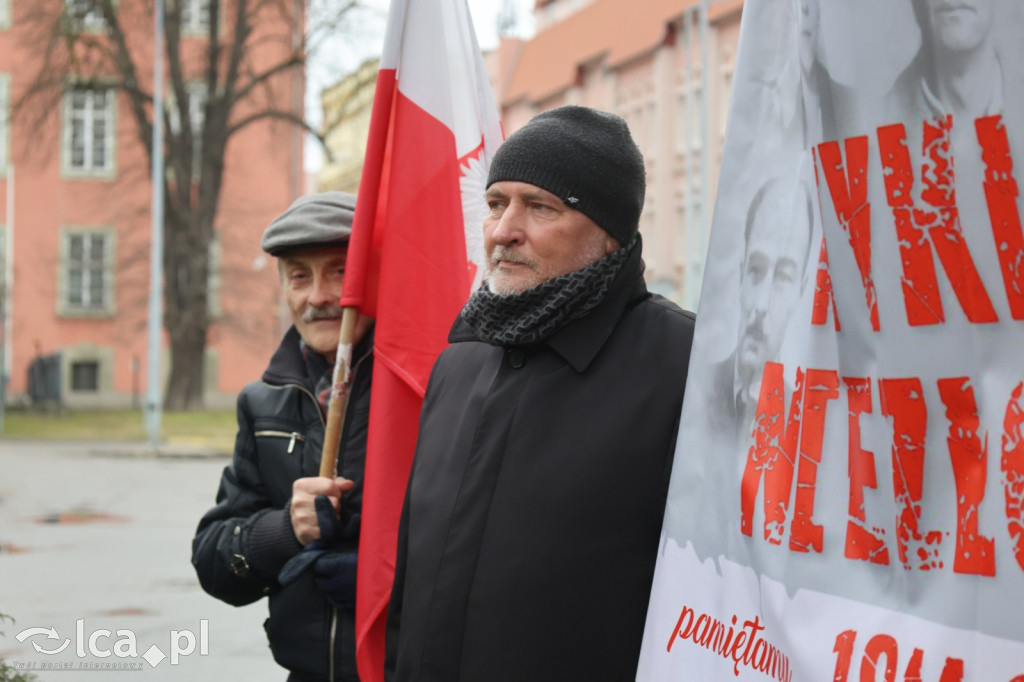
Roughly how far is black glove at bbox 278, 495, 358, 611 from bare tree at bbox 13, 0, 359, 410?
28888 mm

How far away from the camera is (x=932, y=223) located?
1.65 metres

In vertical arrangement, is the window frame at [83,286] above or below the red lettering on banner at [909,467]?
below

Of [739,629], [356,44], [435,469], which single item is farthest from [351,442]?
[356,44]

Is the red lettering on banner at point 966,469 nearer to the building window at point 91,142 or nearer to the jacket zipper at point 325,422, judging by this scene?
the jacket zipper at point 325,422

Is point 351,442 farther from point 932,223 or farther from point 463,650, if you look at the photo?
point 932,223

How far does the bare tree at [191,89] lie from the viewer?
31.1 meters

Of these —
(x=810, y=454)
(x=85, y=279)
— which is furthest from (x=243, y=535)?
(x=85, y=279)

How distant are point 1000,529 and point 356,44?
30332mm

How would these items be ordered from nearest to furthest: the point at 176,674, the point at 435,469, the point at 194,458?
the point at 435,469 → the point at 176,674 → the point at 194,458

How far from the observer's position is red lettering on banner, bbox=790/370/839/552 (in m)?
1.78

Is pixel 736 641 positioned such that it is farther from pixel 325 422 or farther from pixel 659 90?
pixel 659 90

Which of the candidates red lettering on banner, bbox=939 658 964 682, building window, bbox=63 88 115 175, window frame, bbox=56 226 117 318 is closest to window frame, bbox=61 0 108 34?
building window, bbox=63 88 115 175

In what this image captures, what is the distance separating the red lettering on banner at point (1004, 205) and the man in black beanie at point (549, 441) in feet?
2.95

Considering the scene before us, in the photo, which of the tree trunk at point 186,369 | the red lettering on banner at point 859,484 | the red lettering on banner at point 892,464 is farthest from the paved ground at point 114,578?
the tree trunk at point 186,369
